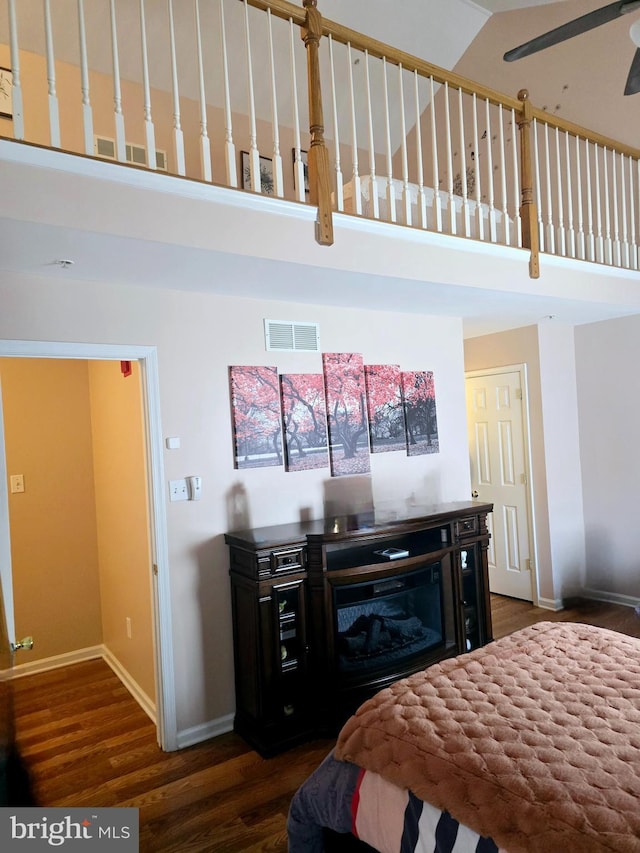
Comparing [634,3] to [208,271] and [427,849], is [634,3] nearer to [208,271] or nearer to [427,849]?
[208,271]

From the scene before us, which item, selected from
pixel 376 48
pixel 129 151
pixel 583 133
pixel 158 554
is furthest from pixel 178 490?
pixel 583 133

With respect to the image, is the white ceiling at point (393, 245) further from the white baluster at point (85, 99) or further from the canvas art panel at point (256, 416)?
the canvas art panel at point (256, 416)

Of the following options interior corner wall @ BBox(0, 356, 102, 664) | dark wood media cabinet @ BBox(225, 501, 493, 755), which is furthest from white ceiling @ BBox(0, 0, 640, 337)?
interior corner wall @ BBox(0, 356, 102, 664)

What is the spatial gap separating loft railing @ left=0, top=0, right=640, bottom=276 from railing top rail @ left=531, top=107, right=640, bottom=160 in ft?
0.04

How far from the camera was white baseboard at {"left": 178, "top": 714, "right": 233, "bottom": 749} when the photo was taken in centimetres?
292

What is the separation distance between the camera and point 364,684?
304 centimetres

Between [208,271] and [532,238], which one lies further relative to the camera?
[532,238]

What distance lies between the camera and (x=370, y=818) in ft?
5.32

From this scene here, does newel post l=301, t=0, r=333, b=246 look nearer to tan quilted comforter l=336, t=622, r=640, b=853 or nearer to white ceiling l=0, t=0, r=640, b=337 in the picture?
white ceiling l=0, t=0, r=640, b=337

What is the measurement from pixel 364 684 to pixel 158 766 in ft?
3.63

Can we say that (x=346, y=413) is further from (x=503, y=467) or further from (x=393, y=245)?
(x=503, y=467)

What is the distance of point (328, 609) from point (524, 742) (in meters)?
1.50

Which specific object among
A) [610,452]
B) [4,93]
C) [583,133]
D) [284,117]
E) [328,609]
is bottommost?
[328,609]

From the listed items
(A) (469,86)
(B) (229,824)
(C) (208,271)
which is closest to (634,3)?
(A) (469,86)
